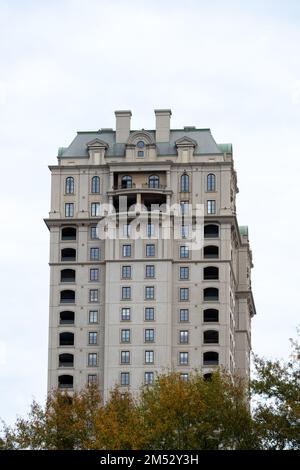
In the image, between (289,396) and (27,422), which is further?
(27,422)

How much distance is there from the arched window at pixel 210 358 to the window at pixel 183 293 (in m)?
8.01

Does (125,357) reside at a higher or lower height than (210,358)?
lower

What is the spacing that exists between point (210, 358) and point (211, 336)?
3.14m

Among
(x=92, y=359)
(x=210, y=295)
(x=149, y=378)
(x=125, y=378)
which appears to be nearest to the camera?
(x=149, y=378)

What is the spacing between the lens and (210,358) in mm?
196500

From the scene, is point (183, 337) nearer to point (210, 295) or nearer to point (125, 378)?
point (210, 295)

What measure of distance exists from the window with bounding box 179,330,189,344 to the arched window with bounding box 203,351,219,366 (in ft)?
10.3

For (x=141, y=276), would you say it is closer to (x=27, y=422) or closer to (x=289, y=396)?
(x=27, y=422)

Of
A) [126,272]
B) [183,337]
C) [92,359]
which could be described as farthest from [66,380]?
[183,337]

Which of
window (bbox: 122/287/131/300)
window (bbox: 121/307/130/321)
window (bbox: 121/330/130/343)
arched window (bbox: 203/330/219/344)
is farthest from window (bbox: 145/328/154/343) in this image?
arched window (bbox: 203/330/219/344)

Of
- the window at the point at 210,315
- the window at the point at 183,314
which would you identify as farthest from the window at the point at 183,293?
the window at the point at 210,315
